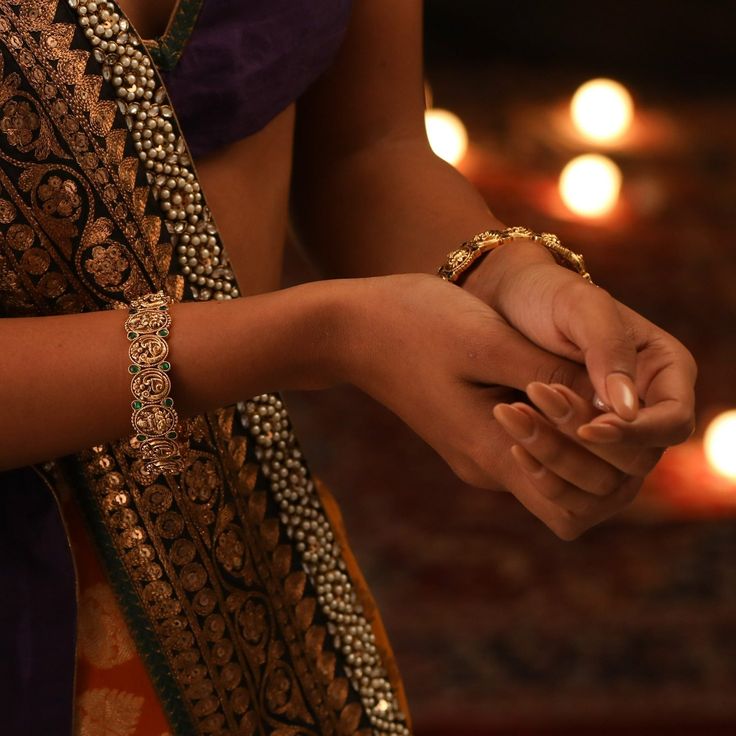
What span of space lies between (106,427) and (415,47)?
39 cm

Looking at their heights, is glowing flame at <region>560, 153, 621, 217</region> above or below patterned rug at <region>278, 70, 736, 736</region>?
above

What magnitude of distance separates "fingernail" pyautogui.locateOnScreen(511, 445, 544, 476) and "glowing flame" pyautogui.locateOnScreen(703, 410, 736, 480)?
1.63 meters

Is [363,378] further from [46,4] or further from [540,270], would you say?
[46,4]

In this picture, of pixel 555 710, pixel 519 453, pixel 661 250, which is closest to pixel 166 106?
pixel 519 453

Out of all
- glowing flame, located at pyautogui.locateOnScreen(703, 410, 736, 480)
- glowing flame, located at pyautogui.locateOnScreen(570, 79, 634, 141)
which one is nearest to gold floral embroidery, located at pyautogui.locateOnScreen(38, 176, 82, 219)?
glowing flame, located at pyautogui.locateOnScreen(703, 410, 736, 480)

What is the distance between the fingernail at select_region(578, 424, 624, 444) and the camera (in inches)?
20.1

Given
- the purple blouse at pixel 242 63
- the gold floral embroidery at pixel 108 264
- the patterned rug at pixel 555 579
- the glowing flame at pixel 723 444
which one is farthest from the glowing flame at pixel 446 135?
the gold floral embroidery at pixel 108 264

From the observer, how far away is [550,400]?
20.5 inches

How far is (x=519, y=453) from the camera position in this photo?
21.6 inches

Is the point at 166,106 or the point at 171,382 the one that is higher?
the point at 166,106

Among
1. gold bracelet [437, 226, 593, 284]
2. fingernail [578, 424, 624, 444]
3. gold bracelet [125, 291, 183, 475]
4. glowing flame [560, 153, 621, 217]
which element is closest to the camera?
fingernail [578, 424, 624, 444]

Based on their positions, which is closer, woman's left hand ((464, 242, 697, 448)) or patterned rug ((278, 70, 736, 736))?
woman's left hand ((464, 242, 697, 448))

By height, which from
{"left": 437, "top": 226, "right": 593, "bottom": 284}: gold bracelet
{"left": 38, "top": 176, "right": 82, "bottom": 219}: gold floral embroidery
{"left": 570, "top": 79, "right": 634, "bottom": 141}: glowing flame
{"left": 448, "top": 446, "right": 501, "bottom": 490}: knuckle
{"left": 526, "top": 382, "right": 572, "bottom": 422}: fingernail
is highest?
{"left": 570, "top": 79, "right": 634, "bottom": 141}: glowing flame

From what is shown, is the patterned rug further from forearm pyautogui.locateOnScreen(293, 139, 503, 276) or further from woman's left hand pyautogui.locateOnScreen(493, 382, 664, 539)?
woman's left hand pyautogui.locateOnScreen(493, 382, 664, 539)
